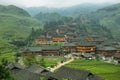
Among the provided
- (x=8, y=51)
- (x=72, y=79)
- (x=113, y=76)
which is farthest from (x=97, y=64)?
(x=8, y=51)

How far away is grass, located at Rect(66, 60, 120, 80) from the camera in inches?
3004

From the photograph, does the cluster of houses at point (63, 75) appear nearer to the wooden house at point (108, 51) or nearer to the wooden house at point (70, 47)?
the wooden house at point (108, 51)

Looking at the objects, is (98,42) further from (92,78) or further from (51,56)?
(92,78)

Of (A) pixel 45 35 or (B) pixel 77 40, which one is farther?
(A) pixel 45 35

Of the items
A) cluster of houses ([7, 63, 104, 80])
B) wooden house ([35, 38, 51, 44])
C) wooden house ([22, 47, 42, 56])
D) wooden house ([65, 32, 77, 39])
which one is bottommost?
cluster of houses ([7, 63, 104, 80])

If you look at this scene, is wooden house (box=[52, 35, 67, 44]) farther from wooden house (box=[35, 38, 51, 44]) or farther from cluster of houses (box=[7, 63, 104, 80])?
cluster of houses (box=[7, 63, 104, 80])

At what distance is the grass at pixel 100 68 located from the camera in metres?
76.3

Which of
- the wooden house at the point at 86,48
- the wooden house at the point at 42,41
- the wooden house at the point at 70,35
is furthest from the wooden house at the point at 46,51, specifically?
the wooden house at the point at 70,35

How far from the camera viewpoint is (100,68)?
287ft

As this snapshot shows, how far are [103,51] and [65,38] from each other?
28.7 meters

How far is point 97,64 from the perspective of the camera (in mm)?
95625

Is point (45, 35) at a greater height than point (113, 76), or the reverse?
point (45, 35)

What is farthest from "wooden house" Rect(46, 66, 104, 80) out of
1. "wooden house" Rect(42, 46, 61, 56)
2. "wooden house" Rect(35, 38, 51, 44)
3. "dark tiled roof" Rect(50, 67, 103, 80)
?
"wooden house" Rect(35, 38, 51, 44)

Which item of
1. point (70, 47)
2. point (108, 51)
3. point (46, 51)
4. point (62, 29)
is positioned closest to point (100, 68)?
point (108, 51)
